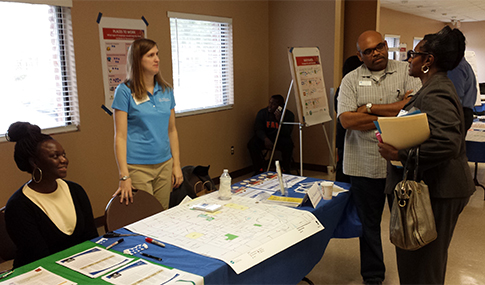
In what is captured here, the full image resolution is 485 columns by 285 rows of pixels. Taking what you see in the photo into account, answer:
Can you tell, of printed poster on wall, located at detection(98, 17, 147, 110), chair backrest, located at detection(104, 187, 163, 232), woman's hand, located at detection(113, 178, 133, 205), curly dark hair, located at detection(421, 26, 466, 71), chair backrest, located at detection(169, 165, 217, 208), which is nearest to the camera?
curly dark hair, located at detection(421, 26, 466, 71)

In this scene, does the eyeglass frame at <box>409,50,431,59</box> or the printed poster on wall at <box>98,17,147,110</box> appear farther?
the printed poster on wall at <box>98,17,147,110</box>

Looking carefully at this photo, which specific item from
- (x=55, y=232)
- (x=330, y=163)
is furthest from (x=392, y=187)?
(x=330, y=163)

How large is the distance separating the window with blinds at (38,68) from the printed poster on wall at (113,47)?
32 cm

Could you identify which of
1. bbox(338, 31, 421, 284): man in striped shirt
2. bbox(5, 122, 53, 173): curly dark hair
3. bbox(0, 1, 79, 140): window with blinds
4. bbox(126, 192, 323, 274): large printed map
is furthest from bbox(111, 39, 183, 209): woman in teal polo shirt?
bbox(0, 1, 79, 140): window with blinds

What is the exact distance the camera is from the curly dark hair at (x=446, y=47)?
1730 millimetres

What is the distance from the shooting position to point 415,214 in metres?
1.70

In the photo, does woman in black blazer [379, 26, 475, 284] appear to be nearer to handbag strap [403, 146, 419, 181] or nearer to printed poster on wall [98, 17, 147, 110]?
handbag strap [403, 146, 419, 181]

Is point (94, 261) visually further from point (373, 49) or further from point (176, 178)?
point (373, 49)

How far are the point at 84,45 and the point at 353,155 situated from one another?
8.49 feet

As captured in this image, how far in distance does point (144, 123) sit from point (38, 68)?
1553 millimetres

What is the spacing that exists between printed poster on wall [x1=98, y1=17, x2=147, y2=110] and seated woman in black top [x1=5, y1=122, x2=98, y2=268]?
2116mm

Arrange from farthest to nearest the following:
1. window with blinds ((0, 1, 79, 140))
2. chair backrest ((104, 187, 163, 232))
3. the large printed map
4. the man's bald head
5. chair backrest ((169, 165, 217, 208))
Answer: window with blinds ((0, 1, 79, 140))
chair backrest ((169, 165, 217, 208))
the man's bald head
chair backrest ((104, 187, 163, 232))
the large printed map

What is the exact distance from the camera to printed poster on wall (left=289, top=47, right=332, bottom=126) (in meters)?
4.70

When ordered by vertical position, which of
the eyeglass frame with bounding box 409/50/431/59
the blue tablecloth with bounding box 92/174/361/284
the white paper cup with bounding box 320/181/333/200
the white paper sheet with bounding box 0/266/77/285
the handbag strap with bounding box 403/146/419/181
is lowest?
the blue tablecloth with bounding box 92/174/361/284
